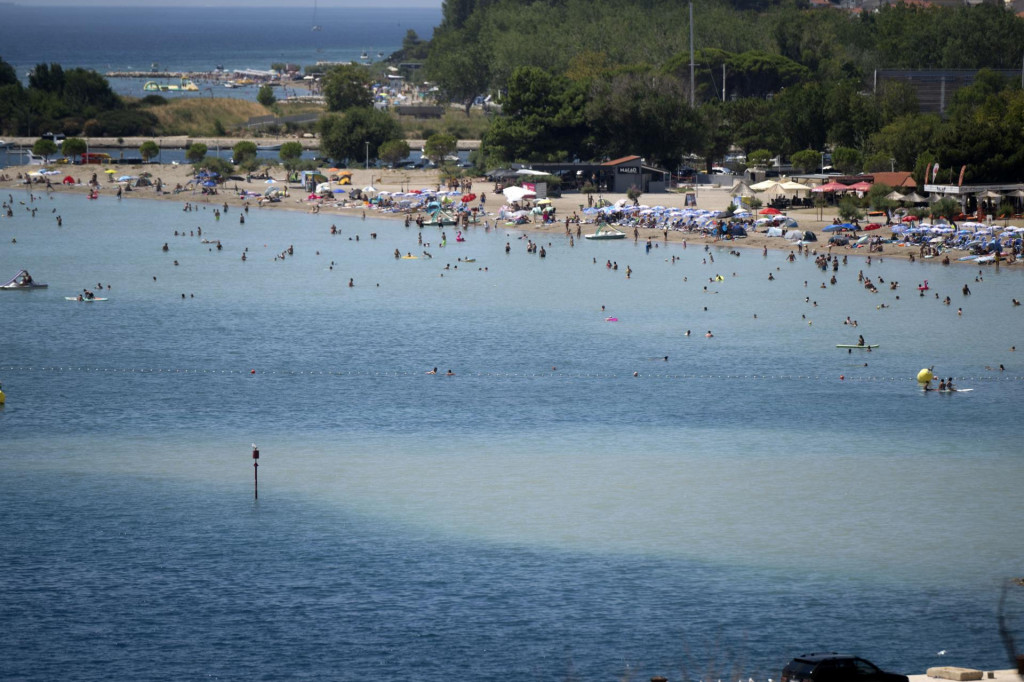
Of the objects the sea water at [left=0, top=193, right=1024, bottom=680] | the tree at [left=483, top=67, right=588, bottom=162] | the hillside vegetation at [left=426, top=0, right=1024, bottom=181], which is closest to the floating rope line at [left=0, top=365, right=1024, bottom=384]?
the sea water at [left=0, top=193, right=1024, bottom=680]

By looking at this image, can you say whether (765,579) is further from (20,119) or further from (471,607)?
(20,119)

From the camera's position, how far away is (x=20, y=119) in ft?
622

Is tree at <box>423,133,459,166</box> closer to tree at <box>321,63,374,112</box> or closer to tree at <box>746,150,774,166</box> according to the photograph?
tree at <box>321,63,374,112</box>

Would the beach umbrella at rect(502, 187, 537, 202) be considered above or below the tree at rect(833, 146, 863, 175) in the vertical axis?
below

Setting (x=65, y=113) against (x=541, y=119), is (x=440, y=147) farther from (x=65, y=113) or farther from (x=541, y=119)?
(x=65, y=113)

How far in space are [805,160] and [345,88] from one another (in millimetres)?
75064

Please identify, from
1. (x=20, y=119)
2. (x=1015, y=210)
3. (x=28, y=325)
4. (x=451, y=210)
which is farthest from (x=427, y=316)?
(x=20, y=119)

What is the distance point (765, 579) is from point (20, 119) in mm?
172052

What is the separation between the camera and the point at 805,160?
134 metres

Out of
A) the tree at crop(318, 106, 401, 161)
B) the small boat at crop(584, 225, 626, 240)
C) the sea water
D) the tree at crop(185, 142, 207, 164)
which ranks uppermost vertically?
the tree at crop(318, 106, 401, 161)

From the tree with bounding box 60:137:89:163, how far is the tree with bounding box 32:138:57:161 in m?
1.31

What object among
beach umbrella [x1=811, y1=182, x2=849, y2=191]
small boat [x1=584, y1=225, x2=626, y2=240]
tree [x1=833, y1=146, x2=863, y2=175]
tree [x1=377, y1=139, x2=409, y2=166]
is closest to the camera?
small boat [x1=584, y1=225, x2=626, y2=240]

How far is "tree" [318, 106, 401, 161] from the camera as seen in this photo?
158m

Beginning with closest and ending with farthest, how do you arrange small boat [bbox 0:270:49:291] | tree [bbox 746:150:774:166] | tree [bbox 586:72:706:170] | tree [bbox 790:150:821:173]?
small boat [bbox 0:270:49:291]
tree [bbox 790:150:821:173]
tree [bbox 586:72:706:170]
tree [bbox 746:150:774:166]
